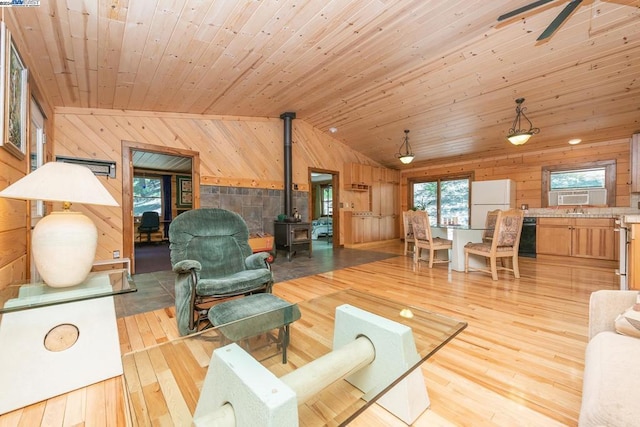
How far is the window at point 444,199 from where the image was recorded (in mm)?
7102

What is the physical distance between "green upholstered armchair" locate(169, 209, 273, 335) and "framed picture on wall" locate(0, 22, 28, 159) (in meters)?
1.04

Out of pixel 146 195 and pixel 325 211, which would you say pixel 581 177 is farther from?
pixel 146 195

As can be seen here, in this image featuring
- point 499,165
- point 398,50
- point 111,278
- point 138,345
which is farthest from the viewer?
point 499,165

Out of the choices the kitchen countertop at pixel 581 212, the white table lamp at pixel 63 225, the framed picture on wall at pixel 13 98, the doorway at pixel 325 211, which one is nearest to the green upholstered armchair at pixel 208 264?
the white table lamp at pixel 63 225

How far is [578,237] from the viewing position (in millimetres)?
4863

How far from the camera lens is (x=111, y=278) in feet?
5.76

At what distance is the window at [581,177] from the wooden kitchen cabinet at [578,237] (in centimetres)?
73

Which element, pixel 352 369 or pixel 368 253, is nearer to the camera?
pixel 352 369

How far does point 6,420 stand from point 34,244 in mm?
814

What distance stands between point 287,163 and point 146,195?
5.52 metres

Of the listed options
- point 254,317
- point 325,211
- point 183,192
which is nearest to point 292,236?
point 254,317

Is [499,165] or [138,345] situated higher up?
[499,165]

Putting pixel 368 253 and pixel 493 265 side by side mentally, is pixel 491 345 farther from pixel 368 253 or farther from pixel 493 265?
pixel 368 253

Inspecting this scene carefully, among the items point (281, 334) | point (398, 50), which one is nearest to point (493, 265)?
point (398, 50)
